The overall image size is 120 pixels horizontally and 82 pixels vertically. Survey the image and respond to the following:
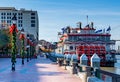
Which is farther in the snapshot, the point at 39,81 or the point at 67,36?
the point at 67,36

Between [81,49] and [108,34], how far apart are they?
50.0 ft

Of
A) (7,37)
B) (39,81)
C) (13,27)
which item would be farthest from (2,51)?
(39,81)

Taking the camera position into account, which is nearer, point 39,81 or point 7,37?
point 39,81

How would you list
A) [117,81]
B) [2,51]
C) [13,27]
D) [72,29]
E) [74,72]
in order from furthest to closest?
[2,51] → [72,29] → [13,27] → [74,72] → [117,81]

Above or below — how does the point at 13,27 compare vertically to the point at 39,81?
above

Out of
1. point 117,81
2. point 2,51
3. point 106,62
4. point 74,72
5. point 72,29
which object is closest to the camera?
point 117,81

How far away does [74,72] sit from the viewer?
27047 mm

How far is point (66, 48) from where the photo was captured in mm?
80562

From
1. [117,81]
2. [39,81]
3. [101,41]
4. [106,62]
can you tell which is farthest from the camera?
[101,41]

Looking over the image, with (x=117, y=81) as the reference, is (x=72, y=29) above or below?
above

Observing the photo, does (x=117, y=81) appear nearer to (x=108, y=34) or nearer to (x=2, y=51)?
(x=108, y=34)

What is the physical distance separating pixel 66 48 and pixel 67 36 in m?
3.00

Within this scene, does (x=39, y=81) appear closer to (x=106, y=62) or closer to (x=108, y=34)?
(x=106, y=62)

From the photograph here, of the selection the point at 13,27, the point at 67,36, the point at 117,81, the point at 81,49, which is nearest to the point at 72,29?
the point at 67,36
